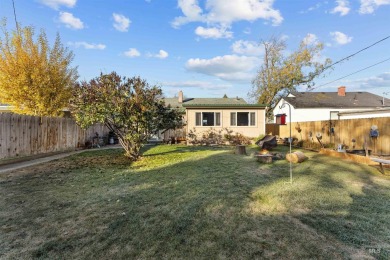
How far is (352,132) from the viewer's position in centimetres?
1118

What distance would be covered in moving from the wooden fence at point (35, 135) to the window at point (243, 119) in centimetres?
1036

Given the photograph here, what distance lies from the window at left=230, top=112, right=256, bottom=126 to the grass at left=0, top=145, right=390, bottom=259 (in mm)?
10075

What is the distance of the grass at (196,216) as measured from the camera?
2803mm

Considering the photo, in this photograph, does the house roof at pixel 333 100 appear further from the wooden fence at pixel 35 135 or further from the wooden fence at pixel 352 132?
the wooden fence at pixel 35 135

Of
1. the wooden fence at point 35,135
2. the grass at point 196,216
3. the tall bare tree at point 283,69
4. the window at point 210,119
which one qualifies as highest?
the tall bare tree at point 283,69

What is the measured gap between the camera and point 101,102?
8891mm

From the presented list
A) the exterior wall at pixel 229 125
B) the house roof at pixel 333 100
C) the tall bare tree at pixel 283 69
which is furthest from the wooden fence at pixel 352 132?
the tall bare tree at pixel 283 69

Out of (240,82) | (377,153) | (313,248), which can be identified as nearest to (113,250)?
(313,248)

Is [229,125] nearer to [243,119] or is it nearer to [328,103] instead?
[243,119]

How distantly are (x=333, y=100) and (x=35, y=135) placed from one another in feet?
90.8

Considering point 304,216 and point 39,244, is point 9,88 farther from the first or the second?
point 304,216

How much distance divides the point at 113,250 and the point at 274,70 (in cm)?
2878

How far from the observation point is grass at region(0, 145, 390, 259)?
2.80 metres

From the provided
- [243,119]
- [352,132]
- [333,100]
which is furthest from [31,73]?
[333,100]
